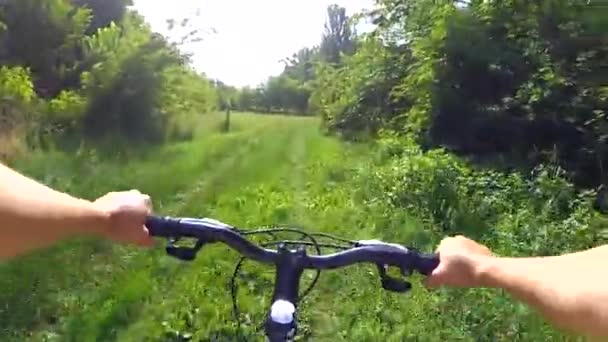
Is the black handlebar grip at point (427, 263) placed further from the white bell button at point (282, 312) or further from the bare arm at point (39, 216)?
the bare arm at point (39, 216)

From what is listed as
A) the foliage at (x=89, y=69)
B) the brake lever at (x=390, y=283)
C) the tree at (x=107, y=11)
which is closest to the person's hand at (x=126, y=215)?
the brake lever at (x=390, y=283)

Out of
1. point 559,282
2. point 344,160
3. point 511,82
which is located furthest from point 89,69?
point 559,282

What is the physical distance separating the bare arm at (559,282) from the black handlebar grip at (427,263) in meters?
0.07

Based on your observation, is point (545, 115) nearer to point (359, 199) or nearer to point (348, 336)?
point (359, 199)

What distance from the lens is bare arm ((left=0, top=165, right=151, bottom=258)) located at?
4.02ft

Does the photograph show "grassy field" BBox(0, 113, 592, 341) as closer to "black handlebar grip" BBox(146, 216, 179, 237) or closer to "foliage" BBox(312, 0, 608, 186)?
"foliage" BBox(312, 0, 608, 186)

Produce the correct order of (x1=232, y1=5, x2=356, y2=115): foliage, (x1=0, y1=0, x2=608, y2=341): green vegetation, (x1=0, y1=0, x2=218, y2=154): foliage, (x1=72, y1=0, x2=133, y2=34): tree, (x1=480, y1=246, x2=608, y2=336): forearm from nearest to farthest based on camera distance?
(x1=480, y1=246, x2=608, y2=336): forearm < (x1=0, y1=0, x2=608, y2=341): green vegetation < (x1=0, y1=0, x2=218, y2=154): foliage < (x1=72, y1=0, x2=133, y2=34): tree < (x1=232, y1=5, x2=356, y2=115): foliage

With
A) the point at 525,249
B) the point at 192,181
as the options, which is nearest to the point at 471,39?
the point at 192,181

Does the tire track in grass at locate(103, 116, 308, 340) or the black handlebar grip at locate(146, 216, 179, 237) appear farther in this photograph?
the tire track in grass at locate(103, 116, 308, 340)

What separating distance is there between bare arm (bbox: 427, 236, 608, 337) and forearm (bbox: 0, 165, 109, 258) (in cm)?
66

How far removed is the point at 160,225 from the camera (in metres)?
1.53

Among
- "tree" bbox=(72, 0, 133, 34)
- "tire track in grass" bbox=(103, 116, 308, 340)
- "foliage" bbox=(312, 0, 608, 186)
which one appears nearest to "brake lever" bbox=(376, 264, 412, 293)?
"tire track in grass" bbox=(103, 116, 308, 340)

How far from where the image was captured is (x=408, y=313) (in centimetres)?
497

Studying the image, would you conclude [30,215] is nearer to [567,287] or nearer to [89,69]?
[567,287]
